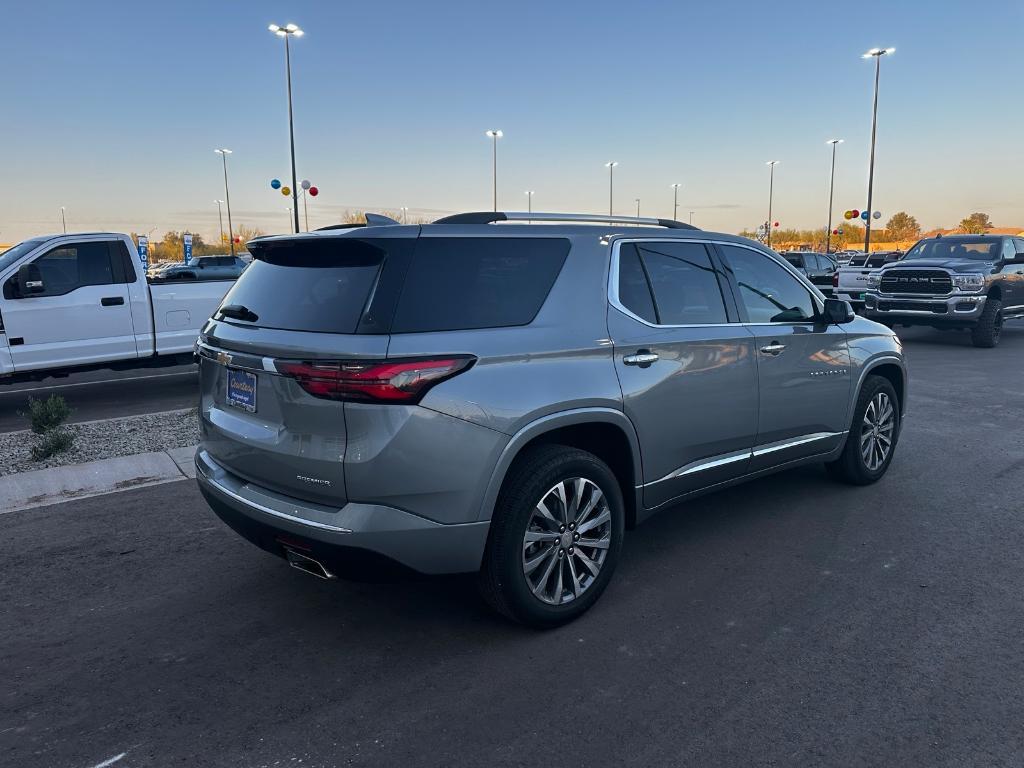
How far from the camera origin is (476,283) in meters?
3.29

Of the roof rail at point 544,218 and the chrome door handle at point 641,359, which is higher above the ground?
the roof rail at point 544,218

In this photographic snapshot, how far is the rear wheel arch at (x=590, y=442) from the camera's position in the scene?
317 cm

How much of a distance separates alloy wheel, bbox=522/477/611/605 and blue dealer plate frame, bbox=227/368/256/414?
1.34 meters

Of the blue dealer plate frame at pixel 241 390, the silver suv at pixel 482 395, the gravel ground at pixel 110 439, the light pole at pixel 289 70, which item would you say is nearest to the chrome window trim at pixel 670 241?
the silver suv at pixel 482 395

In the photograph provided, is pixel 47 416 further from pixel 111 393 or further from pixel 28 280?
pixel 111 393

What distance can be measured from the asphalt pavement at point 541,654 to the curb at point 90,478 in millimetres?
439

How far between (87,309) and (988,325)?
15.5 metres

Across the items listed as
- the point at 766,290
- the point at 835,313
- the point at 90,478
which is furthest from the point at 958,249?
the point at 90,478

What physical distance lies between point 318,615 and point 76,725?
113 cm

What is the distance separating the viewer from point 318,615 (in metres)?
3.72

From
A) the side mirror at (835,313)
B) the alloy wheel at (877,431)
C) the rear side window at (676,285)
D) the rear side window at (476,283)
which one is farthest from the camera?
the alloy wheel at (877,431)

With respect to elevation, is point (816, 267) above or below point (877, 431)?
above

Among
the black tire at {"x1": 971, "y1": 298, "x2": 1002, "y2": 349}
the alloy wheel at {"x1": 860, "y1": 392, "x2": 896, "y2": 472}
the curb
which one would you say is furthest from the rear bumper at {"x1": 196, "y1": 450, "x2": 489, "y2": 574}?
the black tire at {"x1": 971, "y1": 298, "x2": 1002, "y2": 349}

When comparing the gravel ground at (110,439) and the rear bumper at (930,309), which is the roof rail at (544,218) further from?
the rear bumper at (930,309)
